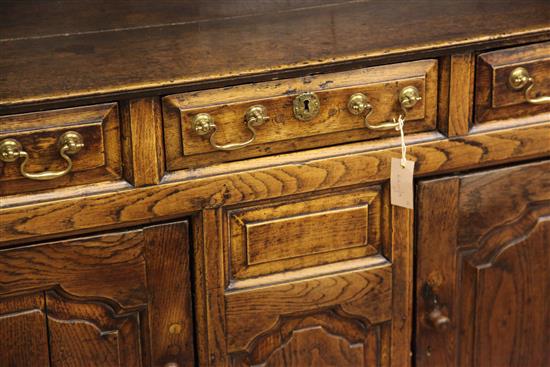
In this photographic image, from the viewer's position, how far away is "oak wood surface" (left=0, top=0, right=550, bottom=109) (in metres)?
1.58

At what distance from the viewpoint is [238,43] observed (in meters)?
1.74

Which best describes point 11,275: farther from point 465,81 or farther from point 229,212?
point 465,81

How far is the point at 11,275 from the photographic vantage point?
5.27 ft

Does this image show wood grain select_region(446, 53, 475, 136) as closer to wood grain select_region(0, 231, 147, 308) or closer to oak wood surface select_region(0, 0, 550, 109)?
oak wood surface select_region(0, 0, 550, 109)

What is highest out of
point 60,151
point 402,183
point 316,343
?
point 60,151

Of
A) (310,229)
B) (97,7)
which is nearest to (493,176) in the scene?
(310,229)

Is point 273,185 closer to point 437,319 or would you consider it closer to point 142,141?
point 142,141

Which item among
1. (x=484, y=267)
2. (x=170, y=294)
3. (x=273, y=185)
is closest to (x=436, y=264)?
(x=484, y=267)

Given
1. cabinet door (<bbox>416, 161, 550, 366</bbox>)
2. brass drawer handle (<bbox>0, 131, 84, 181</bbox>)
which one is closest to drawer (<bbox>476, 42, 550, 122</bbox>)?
cabinet door (<bbox>416, 161, 550, 366</bbox>)

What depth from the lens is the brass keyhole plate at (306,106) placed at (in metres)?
1.65

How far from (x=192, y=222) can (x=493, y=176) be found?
1.68 ft

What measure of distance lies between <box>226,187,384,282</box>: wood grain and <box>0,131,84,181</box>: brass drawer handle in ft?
0.89

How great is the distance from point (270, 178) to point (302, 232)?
12 centimetres

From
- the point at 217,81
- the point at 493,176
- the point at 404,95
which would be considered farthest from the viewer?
the point at 493,176
